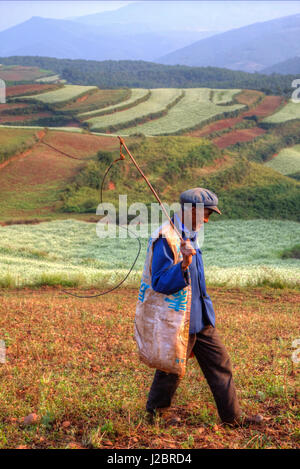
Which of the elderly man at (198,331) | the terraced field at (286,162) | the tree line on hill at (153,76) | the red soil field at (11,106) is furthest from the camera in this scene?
the tree line on hill at (153,76)

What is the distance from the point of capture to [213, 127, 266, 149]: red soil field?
155 ft

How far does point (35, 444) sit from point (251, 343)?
3.71 metres

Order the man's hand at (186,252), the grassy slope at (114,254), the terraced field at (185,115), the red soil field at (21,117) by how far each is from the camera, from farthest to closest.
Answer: the terraced field at (185,115) < the red soil field at (21,117) < the grassy slope at (114,254) < the man's hand at (186,252)

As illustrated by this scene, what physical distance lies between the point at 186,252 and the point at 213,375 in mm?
1265

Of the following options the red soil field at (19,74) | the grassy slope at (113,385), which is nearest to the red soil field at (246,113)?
the grassy slope at (113,385)

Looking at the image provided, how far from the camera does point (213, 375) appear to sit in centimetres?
420

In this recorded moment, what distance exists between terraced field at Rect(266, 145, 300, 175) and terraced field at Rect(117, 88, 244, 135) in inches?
329

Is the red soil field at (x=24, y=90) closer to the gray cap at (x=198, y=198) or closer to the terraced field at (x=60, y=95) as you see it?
the terraced field at (x=60, y=95)

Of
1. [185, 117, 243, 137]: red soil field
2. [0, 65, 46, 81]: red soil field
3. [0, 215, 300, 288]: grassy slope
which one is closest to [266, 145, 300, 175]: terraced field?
[185, 117, 243, 137]: red soil field

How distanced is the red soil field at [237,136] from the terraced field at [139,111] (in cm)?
795

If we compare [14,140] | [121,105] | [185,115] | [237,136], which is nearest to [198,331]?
[14,140]

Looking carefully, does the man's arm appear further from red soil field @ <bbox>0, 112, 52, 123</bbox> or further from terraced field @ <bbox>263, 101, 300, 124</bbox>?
terraced field @ <bbox>263, 101, 300, 124</bbox>

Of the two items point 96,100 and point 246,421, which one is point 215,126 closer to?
point 96,100

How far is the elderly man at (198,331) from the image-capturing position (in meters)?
3.96
